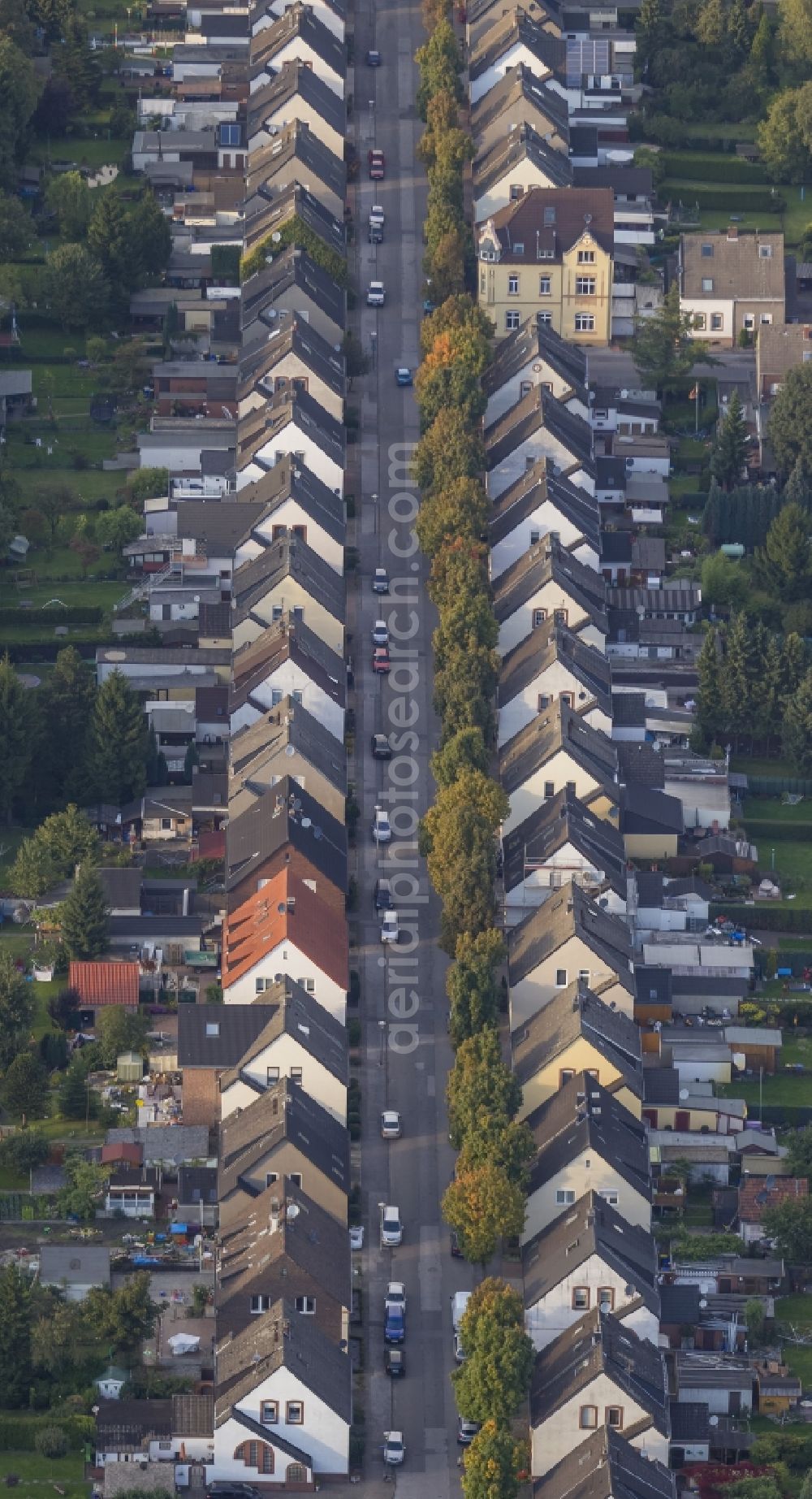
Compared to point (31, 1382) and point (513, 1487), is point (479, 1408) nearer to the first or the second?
point (513, 1487)

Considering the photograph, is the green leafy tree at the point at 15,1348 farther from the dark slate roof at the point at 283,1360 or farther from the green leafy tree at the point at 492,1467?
the green leafy tree at the point at 492,1467

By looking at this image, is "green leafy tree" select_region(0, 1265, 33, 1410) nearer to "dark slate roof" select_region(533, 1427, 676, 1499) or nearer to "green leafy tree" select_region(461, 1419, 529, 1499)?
"green leafy tree" select_region(461, 1419, 529, 1499)

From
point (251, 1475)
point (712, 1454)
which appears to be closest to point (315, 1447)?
point (251, 1475)

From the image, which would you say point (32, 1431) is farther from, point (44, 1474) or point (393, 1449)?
point (393, 1449)

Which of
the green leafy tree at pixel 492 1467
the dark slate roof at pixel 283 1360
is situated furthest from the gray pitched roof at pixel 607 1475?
the dark slate roof at pixel 283 1360

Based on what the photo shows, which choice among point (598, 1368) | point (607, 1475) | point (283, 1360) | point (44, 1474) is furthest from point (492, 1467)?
point (44, 1474)

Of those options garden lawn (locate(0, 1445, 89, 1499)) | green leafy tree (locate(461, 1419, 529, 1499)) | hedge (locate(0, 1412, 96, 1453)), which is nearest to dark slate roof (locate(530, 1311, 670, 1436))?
green leafy tree (locate(461, 1419, 529, 1499))

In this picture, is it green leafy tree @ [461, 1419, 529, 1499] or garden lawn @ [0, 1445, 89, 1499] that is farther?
garden lawn @ [0, 1445, 89, 1499]
